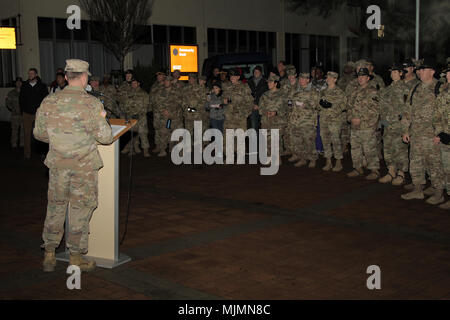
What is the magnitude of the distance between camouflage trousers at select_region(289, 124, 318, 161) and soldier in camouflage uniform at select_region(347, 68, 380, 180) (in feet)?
4.77

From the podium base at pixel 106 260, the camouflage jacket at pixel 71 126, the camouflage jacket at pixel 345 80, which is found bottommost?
the podium base at pixel 106 260

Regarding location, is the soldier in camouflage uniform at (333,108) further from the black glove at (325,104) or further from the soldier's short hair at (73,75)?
the soldier's short hair at (73,75)

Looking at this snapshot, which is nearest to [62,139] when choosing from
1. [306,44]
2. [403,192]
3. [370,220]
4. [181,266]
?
[181,266]

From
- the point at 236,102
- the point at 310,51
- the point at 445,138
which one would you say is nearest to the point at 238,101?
the point at 236,102

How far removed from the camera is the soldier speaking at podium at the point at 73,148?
526 centimetres

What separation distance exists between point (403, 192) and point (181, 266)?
4928mm

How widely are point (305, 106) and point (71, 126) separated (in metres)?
7.22

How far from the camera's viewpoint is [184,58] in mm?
29953

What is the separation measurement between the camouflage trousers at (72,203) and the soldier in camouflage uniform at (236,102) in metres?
7.60

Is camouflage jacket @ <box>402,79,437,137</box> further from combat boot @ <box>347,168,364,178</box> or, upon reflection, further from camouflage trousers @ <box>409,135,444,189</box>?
combat boot @ <box>347,168,364,178</box>

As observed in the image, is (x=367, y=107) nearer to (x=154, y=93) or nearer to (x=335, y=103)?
(x=335, y=103)

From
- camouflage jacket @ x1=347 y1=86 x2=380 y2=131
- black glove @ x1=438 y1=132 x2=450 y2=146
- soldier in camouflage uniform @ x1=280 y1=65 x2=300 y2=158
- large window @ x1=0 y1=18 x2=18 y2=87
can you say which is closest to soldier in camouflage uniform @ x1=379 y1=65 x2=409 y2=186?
camouflage jacket @ x1=347 y1=86 x2=380 y2=131

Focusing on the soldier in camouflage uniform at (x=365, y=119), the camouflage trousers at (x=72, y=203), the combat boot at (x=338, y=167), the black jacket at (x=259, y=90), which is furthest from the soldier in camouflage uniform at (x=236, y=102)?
the camouflage trousers at (x=72, y=203)

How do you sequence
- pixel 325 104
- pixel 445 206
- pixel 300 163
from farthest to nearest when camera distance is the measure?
1. pixel 300 163
2. pixel 325 104
3. pixel 445 206
